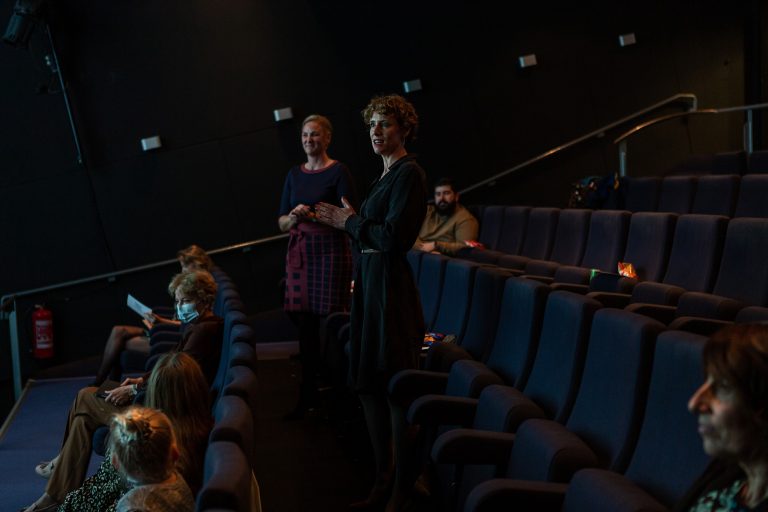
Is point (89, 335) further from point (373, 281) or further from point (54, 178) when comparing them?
point (373, 281)

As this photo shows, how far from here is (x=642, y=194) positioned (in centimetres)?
502

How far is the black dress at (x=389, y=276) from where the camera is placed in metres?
2.38

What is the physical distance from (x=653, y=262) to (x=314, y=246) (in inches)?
52.3

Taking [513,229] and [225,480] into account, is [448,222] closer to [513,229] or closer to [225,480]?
[513,229]

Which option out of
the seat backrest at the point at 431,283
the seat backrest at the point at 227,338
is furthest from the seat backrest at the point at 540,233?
the seat backrest at the point at 227,338

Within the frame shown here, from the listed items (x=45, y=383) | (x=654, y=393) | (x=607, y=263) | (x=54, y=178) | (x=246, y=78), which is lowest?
(x=45, y=383)

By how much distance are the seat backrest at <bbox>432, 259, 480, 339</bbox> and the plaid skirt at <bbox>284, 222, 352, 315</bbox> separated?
40cm

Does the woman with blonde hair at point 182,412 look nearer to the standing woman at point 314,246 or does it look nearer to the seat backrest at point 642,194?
the standing woman at point 314,246

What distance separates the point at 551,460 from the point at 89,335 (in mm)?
4418

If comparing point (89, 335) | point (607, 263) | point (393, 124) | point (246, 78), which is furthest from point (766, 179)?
point (89, 335)

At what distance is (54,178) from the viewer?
547cm

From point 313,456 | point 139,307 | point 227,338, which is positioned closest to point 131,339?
point 139,307

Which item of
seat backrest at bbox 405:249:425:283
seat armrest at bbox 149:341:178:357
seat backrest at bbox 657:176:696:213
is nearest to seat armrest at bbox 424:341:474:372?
seat backrest at bbox 405:249:425:283

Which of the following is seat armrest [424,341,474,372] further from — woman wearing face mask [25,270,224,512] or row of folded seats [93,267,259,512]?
woman wearing face mask [25,270,224,512]
